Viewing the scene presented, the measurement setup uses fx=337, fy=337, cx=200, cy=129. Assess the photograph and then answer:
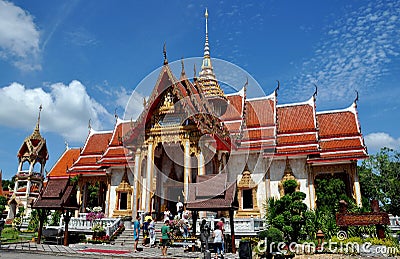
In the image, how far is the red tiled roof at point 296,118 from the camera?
18.0 meters

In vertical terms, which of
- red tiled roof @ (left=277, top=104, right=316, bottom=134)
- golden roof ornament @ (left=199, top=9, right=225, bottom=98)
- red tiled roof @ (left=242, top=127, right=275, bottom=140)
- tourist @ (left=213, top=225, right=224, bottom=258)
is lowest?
tourist @ (left=213, top=225, right=224, bottom=258)

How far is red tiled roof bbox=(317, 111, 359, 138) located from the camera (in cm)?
1767

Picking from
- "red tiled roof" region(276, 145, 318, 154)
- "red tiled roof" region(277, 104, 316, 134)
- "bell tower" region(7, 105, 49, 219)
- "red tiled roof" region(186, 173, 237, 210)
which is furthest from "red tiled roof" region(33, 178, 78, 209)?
"bell tower" region(7, 105, 49, 219)

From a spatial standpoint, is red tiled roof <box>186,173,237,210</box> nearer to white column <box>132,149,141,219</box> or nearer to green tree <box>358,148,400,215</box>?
white column <box>132,149,141,219</box>

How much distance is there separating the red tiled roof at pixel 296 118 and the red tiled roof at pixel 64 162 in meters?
16.6

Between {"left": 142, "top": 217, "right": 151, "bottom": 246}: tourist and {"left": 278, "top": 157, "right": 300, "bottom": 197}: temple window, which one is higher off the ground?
{"left": 278, "top": 157, "right": 300, "bottom": 197}: temple window

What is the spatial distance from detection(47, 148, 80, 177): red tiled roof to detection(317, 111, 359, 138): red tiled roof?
18.7 meters

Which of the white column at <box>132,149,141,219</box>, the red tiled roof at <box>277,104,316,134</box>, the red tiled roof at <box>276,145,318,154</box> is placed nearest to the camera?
the white column at <box>132,149,141,219</box>

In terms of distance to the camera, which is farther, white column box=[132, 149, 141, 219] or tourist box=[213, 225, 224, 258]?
white column box=[132, 149, 141, 219]

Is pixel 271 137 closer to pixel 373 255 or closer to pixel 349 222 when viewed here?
pixel 349 222

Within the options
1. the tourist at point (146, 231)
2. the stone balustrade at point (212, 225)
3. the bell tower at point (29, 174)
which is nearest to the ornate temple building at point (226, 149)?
the stone balustrade at point (212, 225)

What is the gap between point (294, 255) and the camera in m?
9.29

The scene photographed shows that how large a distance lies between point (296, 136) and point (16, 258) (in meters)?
13.4

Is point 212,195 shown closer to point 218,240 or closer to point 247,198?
point 218,240
